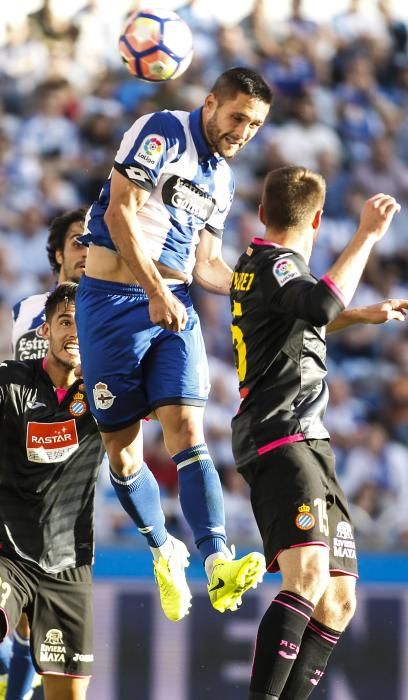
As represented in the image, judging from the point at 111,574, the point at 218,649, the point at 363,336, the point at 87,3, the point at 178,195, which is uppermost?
the point at 87,3

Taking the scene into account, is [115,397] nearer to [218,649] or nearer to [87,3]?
[218,649]

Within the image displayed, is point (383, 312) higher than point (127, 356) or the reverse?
higher

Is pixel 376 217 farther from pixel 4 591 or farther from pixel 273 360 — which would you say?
pixel 4 591

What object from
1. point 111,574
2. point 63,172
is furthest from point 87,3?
point 111,574

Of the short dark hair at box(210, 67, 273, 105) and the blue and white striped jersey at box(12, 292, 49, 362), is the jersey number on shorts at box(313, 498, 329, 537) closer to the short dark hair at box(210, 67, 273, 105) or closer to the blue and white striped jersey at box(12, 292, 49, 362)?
the short dark hair at box(210, 67, 273, 105)

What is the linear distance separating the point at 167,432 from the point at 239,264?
2.67 feet

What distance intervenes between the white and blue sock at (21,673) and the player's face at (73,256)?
182cm

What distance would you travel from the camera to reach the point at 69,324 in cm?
568

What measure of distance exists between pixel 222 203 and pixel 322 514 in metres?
1.62

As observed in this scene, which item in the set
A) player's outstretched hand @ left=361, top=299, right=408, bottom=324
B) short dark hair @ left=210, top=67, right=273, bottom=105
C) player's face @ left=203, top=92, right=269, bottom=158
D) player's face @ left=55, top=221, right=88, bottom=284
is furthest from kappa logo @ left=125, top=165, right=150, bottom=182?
player's face @ left=55, top=221, right=88, bottom=284

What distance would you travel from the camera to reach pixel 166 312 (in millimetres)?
4785

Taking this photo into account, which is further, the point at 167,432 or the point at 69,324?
the point at 69,324

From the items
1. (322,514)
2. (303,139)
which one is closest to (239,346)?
(322,514)

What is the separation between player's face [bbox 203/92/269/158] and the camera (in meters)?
5.09
